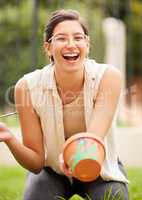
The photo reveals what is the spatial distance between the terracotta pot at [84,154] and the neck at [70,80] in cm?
36

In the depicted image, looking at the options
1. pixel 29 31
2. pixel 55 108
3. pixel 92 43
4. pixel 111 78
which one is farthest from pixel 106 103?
pixel 29 31

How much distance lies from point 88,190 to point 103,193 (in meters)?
0.08

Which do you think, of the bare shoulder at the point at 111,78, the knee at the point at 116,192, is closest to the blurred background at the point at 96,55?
the knee at the point at 116,192

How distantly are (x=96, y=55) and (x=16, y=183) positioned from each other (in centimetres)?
326

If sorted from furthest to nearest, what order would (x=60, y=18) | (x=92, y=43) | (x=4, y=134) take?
1. (x=92, y=43)
2. (x=60, y=18)
3. (x=4, y=134)

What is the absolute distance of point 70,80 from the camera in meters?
2.88

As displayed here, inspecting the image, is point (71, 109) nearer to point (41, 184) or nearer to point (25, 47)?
point (41, 184)

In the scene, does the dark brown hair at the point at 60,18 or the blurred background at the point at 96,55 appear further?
the blurred background at the point at 96,55

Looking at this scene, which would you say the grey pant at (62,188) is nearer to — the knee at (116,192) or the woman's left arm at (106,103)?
the knee at (116,192)

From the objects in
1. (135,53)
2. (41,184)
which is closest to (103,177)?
(41,184)

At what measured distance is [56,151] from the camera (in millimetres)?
2943

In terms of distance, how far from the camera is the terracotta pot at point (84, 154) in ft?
8.38

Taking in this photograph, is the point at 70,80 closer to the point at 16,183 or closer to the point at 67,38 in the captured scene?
the point at 67,38

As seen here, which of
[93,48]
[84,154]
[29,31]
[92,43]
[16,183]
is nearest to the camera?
[84,154]
